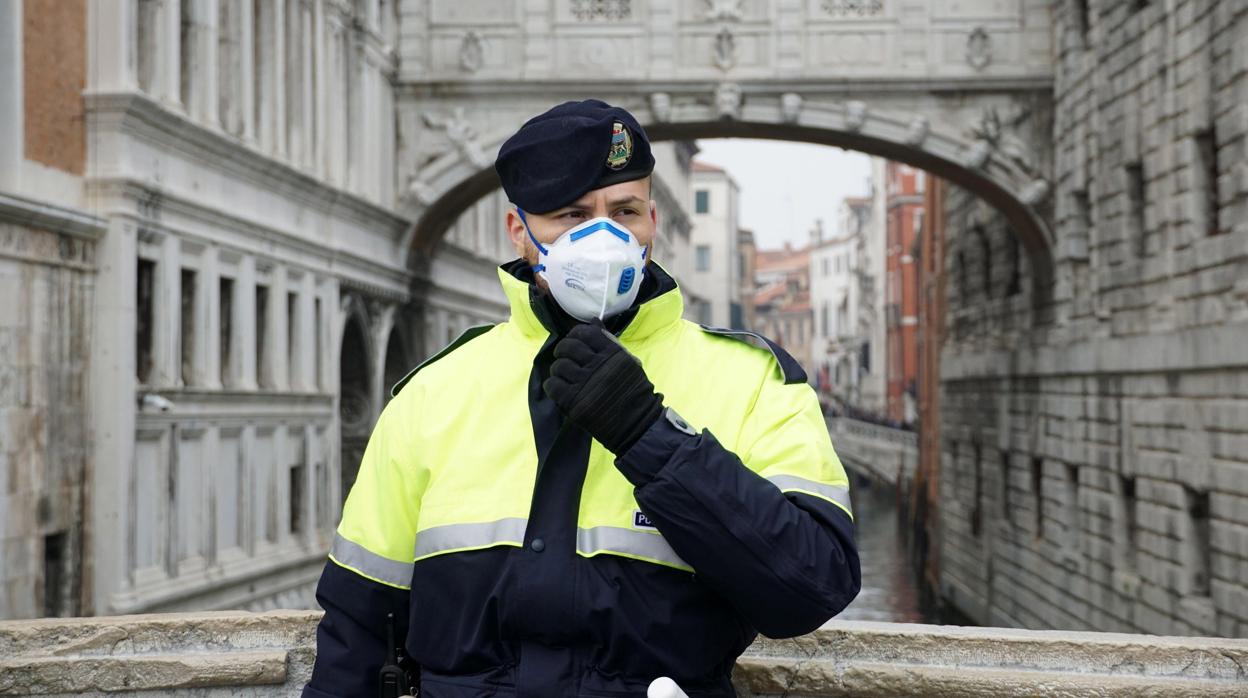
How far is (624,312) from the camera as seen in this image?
2746 millimetres

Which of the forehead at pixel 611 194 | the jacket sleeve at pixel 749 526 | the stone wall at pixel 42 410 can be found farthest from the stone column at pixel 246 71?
the jacket sleeve at pixel 749 526

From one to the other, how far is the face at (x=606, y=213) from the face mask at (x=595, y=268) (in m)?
0.03

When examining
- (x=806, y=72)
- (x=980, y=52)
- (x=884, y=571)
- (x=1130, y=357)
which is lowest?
(x=884, y=571)

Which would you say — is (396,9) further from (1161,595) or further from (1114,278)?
(1161,595)

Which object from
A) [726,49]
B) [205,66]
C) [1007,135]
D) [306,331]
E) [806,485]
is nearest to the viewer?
[806,485]

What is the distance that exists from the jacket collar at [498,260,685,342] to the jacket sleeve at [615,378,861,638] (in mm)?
343

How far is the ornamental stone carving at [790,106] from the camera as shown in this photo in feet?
64.3

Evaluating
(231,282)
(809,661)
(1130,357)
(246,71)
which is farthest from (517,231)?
(246,71)

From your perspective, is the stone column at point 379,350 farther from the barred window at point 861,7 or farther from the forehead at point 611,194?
the forehead at point 611,194

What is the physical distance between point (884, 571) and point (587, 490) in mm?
28045

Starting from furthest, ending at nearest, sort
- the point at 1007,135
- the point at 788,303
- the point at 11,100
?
the point at 788,303, the point at 1007,135, the point at 11,100

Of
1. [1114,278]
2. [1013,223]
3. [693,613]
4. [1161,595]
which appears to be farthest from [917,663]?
[1013,223]

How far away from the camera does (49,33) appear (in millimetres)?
11945

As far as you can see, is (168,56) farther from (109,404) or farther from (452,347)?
(452,347)
